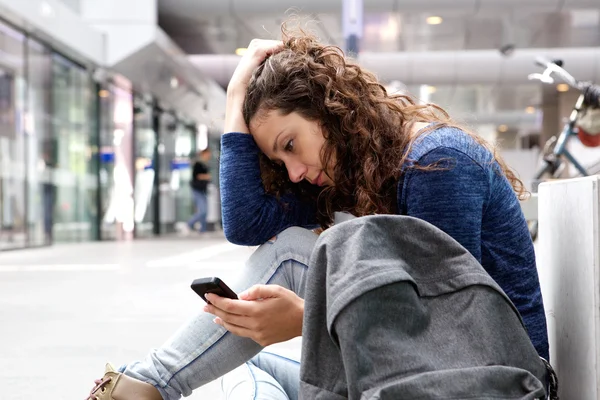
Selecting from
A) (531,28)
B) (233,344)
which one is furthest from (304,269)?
(531,28)

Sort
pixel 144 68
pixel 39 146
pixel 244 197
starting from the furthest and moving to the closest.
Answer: pixel 144 68 < pixel 39 146 < pixel 244 197

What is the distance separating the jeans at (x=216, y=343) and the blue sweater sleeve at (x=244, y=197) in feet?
0.79

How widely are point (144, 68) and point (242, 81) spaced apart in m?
10.2

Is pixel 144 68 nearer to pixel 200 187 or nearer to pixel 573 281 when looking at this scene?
pixel 200 187

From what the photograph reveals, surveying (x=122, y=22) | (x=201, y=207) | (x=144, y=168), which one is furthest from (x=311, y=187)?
(x=144, y=168)

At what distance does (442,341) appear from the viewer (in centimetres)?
106

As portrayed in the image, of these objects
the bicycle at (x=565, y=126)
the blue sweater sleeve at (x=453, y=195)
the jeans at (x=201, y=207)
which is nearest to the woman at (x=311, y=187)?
the blue sweater sleeve at (x=453, y=195)

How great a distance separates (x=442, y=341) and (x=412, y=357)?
7cm

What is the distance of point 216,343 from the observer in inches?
62.4

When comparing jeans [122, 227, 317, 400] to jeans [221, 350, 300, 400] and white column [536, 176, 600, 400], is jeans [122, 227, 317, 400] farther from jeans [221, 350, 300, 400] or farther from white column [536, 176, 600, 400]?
white column [536, 176, 600, 400]

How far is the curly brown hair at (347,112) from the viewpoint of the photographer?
1.53m

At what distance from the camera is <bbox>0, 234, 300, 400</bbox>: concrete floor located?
7.65 feet

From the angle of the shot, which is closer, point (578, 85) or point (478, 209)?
point (478, 209)

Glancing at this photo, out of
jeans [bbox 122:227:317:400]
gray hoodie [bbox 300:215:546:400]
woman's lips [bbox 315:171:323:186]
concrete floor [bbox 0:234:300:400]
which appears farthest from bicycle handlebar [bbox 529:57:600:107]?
gray hoodie [bbox 300:215:546:400]
